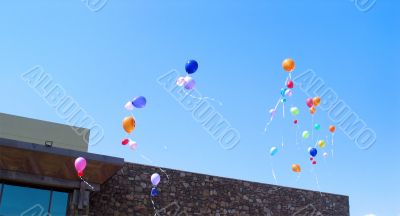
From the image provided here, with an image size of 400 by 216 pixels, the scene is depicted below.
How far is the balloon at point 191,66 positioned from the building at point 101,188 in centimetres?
224

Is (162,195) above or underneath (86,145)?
underneath

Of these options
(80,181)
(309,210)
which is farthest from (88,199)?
(309,210)

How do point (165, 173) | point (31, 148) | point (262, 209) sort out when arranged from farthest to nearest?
point (262, 209)
point (165, 173)
point (31, 148)

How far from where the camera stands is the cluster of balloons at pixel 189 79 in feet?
29.1

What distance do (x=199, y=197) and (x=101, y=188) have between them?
2305 millimetres

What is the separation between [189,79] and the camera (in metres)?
9.01

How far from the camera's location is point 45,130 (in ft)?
36.3

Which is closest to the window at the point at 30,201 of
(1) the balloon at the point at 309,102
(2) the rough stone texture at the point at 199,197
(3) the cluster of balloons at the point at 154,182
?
(2) the rough stone texture at the point at 199,197

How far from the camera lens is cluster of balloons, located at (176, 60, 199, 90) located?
888cm

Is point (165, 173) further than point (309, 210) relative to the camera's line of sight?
No

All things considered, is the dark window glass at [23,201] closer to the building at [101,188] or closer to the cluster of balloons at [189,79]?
the building at [101,188]

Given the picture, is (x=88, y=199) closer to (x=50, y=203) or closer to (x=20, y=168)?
(x=50, y=203)

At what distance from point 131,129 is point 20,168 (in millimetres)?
2258

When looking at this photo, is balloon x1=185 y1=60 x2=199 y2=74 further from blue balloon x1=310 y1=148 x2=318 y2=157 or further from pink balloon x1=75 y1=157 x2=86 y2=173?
blue balloon x1=310 y1=148 x2=318 y2=157
